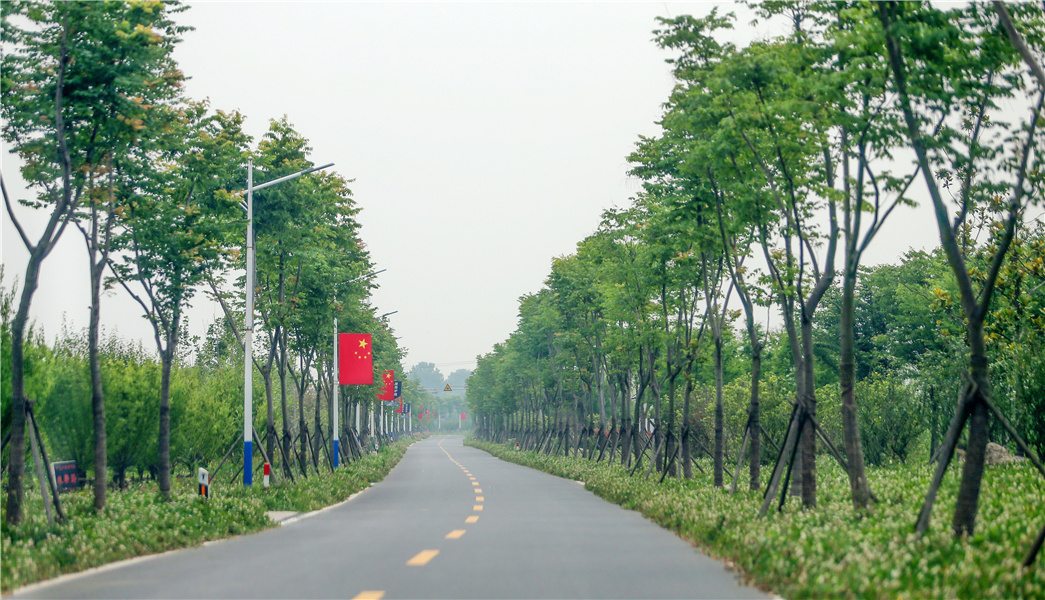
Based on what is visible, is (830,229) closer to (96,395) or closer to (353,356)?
(96,395)

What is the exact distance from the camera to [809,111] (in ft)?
42.2

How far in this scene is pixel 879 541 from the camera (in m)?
9.45

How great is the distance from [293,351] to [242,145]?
34.7 feet

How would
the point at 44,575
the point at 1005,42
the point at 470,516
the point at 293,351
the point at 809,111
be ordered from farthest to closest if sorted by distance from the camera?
the point at 293,351 → the point at 470,516 → the point at 809,111 → the point at 1005,42 → the point at 44,575

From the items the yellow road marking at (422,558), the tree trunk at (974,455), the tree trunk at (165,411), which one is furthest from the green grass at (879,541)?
the tree trunk at (165,411)

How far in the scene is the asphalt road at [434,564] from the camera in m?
8.68

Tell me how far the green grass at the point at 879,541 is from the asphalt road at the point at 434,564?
0.42m

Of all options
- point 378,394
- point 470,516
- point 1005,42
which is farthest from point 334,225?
point 378,394

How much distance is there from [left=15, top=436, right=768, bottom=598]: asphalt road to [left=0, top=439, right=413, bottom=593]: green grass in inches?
12.9

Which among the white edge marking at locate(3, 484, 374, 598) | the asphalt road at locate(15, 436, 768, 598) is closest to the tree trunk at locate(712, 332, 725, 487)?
the asphalt road at locate(15, 436, 768, 598)

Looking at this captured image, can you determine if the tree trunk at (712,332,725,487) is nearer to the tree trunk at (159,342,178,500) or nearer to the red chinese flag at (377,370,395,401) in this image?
the tree trunk at (159,342,178,500)

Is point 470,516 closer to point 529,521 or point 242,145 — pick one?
point 529,521

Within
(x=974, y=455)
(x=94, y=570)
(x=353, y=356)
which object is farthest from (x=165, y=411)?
(x=353, y=356)

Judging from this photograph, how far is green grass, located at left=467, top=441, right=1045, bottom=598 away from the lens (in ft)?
23.6
